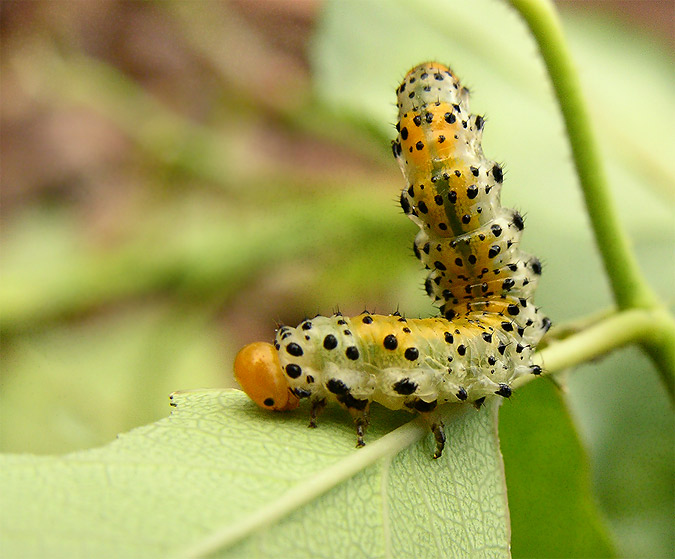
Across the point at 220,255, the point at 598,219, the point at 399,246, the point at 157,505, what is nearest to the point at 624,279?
the point at 598,219

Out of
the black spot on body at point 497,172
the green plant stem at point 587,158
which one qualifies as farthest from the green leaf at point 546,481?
the black spot on body at point 497,172

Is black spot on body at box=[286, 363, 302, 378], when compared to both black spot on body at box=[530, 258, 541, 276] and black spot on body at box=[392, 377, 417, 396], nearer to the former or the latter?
black spot on body at box=[392, 377, 417, 396]

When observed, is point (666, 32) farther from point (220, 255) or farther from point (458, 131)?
point (458, 131)

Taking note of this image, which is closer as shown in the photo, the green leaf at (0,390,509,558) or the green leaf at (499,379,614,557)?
the green leaf at (0,390,509,558)

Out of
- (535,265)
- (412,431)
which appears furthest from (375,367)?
(535,265)

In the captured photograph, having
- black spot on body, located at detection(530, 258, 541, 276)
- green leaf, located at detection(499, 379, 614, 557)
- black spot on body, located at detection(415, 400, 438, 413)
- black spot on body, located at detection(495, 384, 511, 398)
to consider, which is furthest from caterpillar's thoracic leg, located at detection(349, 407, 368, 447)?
black spot on body, located at detection(530, 258, 541, 276)

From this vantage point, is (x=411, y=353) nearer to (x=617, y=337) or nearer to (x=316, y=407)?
(x=316, y=407)

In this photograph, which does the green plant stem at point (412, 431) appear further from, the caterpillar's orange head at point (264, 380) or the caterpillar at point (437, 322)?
the caterpillar's orange head at point (264, 380)

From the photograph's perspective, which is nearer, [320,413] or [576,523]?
[320,413]
